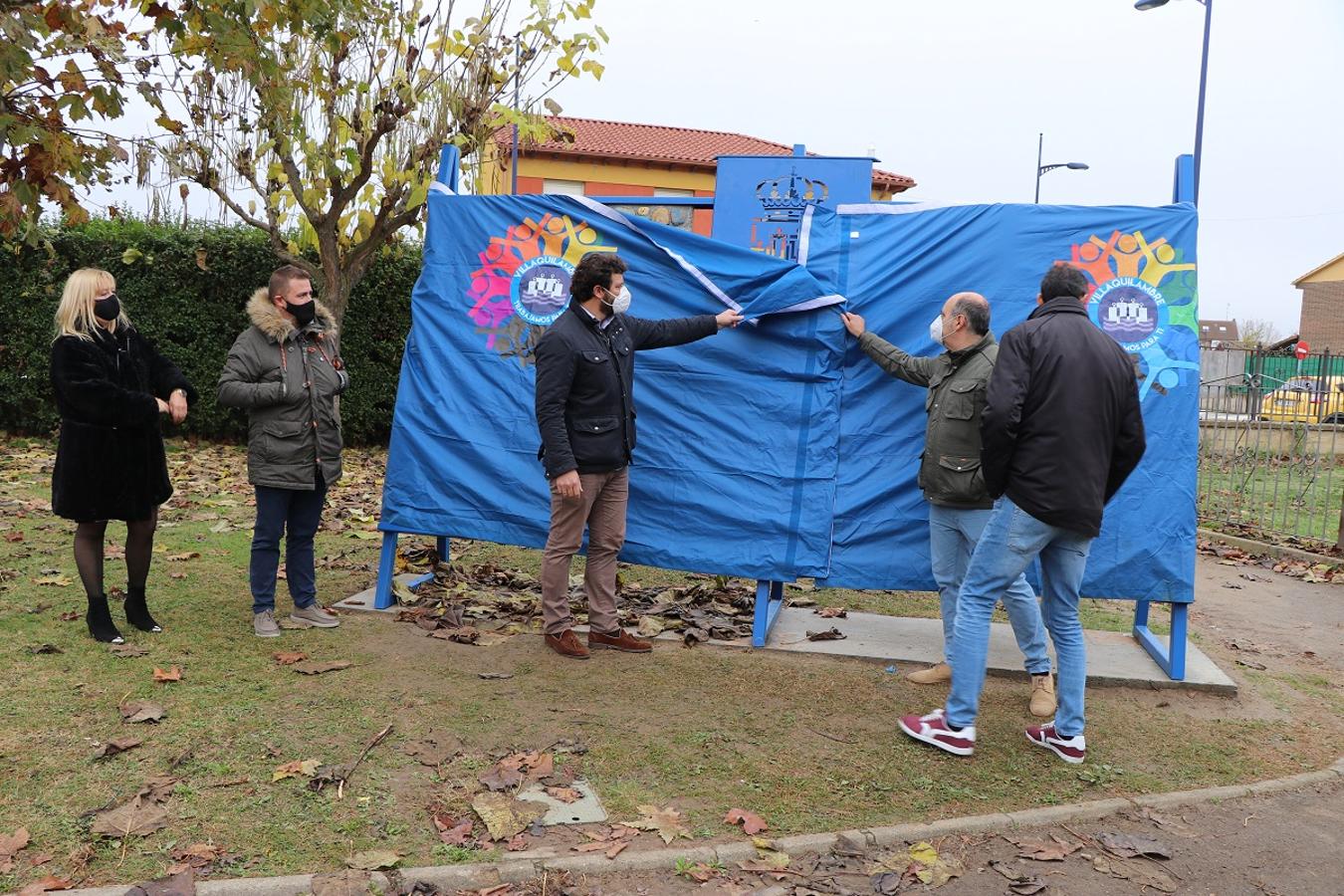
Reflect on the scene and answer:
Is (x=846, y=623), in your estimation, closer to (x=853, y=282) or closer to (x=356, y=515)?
(x=853, y=282)

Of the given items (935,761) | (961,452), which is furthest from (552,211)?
(935,761)

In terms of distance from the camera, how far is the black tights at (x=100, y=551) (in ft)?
16.7

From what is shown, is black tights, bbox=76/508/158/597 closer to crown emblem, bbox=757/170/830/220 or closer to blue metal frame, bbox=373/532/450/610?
blue metal frame, bbox=373/532/450/610

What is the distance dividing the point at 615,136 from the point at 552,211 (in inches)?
1204

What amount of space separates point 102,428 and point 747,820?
3610 mm

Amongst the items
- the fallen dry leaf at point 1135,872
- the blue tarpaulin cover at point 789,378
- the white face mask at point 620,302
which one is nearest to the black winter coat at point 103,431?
the blue tarpaulin cover at point 789,378

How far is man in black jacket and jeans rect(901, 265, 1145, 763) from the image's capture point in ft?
13.5

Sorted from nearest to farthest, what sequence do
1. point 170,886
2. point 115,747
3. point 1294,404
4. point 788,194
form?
point 170,886 < point 115,747 < point 788,194 < point 1294,404

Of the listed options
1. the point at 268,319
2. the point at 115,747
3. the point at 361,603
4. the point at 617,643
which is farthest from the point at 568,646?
the point at 268,319

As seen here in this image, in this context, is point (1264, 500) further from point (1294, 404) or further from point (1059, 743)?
point (1059, 743)

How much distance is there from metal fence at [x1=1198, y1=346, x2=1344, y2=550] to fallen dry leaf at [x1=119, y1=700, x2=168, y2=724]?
9.85m

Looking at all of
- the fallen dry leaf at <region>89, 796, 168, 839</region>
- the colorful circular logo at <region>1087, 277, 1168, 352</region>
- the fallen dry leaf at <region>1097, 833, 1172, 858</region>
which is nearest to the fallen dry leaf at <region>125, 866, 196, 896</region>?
the fallen dry leaf at <region>89, 796, 168, 839</region>

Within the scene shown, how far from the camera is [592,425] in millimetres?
5242

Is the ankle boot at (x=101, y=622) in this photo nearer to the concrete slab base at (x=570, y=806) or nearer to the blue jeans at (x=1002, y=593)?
the concrete slab base at (x=570, y=806)
